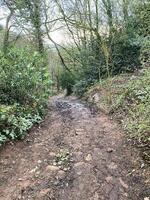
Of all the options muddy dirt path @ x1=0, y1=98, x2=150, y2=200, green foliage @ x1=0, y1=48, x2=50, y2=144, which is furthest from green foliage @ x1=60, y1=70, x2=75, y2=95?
muddy dirt path @ x1=0, y1=98, x2=150, y2=200

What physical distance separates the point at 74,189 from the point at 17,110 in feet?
10.2

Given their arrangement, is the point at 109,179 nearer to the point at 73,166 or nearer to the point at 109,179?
the point at 109,179

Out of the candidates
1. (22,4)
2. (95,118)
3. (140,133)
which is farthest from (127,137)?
(22,4)

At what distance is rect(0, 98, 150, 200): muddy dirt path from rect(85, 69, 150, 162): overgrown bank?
0.26m

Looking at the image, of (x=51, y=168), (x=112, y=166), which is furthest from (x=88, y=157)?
(x=51, y=168)

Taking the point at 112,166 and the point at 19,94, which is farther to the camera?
the point at 19,94

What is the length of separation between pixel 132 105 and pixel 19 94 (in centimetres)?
288

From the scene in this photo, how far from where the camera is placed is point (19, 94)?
843 cm

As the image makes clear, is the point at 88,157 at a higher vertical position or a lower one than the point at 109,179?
higher

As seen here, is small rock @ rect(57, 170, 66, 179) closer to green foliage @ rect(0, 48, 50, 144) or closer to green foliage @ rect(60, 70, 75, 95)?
green foliage @ rect(0, 48, 50, 144)

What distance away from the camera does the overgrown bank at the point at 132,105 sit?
6.29 m

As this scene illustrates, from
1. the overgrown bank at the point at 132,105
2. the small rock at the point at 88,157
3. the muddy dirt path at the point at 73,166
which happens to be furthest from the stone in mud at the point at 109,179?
the overgrown bank at the point at 132,105

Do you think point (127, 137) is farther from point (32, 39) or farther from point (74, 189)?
point (32, 39)

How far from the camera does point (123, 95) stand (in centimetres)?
887
